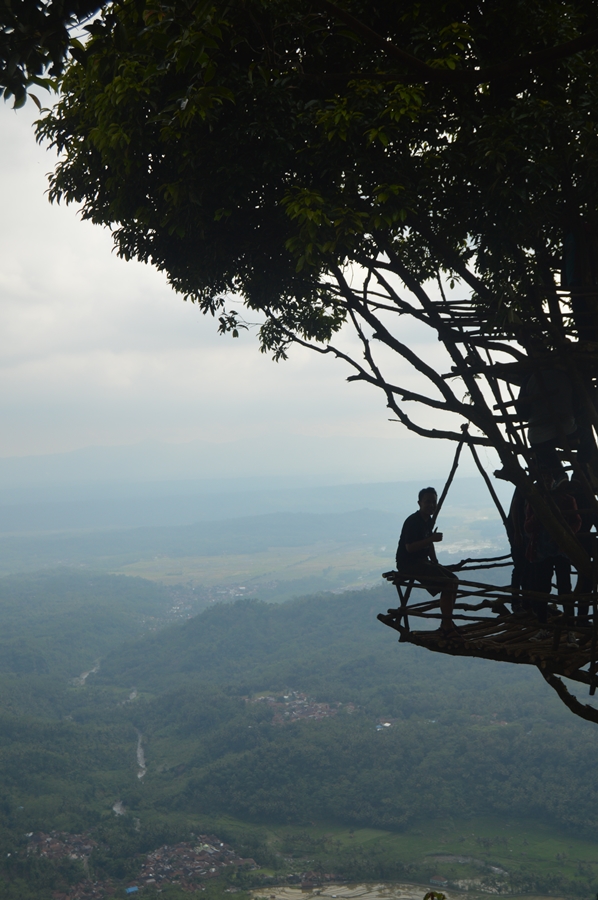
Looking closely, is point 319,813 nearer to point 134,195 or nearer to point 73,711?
point 73,711

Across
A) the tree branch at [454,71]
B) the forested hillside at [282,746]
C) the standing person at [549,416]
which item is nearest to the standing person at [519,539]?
the standing person at [549,416]

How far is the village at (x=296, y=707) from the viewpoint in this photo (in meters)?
106

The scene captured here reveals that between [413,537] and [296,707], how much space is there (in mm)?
113599

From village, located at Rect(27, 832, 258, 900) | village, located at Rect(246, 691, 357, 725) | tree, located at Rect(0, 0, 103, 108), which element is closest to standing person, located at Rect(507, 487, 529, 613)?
tree, located at Rect(0, 0, 103, 108)

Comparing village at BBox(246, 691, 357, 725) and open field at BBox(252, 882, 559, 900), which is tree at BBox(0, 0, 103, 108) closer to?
open field at BBox(252, 882, 559, 900)

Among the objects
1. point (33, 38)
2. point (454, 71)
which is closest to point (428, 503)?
point (454, 71)

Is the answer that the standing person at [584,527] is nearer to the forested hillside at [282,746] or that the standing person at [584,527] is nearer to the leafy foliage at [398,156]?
the leafy foliage at [398,156]

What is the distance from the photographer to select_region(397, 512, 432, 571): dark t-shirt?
19.3 ft

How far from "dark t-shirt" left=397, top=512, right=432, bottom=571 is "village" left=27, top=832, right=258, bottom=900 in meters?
68.9

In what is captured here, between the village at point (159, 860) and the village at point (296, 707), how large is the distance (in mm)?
33084

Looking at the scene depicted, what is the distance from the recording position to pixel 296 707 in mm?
112625

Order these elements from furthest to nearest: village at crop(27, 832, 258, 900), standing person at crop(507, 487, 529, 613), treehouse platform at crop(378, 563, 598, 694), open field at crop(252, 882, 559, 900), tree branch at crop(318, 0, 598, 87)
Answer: village at crop(27, 832, 258, 900)
open field at crop(252, 882, 559, 900)
standing person at crop(507, 487, 529, 613)
treehouse platform at crop(378, 563, 598, 694)
tree branch at crop(318, 0, 598, 87)

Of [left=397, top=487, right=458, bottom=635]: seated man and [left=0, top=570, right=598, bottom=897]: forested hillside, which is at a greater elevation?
[left=397, top=487, right=458, bottom=635]: seated man

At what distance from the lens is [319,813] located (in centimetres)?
7962
